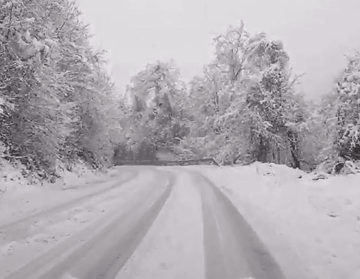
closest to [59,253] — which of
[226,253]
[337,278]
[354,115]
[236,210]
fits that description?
[226,253]

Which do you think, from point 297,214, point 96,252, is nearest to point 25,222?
point 96,252

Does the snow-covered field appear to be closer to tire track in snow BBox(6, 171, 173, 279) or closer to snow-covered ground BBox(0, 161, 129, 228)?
snow-covered ground BBox(0, 161, 129, 228)

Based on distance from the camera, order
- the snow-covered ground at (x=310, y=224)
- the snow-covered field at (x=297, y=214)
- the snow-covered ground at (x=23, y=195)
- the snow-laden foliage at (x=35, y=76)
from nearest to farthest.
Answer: the snow-covered ground at (x=310, y=224), the snow-covered field at (x=297, y=214), the snow-covered ground at (x=23, y=195), the snow-laden foliage at (x=35, y=76)

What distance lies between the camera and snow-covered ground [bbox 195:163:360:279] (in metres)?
4.86

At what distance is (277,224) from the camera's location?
721cm

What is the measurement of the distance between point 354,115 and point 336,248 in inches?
588

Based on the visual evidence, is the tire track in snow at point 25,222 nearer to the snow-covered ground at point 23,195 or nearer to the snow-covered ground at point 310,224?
the snow-covered ground at point 23,195

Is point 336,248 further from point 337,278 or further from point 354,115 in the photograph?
point 354,115

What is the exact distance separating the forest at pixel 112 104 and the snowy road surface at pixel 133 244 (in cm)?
425

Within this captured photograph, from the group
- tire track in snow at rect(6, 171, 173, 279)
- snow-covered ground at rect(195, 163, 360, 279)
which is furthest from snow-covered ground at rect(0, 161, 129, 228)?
snow-covered ground at rect(195, 163, 360, 279)

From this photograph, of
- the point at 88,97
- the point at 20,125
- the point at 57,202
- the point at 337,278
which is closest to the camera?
the point at 337,278

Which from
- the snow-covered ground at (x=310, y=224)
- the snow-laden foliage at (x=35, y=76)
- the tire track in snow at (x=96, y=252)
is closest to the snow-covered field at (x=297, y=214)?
the snow-covered ground at (x=310, y=224)

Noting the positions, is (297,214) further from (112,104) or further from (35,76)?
(112,104)

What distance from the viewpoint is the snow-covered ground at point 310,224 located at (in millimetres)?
4855
